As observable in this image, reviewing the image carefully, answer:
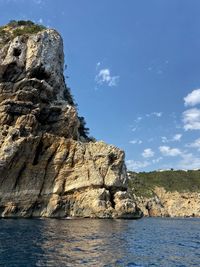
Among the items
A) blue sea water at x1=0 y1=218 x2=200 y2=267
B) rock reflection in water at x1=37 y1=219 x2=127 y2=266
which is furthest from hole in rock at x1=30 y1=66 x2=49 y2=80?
blue sea water at x1=0 y1=218 x2=200 y2=267

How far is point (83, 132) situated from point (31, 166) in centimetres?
4231

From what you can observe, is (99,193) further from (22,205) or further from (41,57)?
(41,57)

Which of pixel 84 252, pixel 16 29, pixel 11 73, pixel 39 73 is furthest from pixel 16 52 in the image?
pixel 84 252

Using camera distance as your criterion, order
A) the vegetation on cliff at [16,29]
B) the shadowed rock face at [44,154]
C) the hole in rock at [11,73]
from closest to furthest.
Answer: the shadowed rock face at [44,154] → the hole in rock at [11,73] → the vegetation on cliff at [16,29]

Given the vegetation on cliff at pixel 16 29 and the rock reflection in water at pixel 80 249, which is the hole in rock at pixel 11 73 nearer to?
the vegetation on cliff at pixel 16 29

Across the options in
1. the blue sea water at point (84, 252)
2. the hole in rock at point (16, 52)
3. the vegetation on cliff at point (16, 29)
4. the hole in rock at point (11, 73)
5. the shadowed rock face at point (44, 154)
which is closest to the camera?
the blue sea water at point (84, 252)

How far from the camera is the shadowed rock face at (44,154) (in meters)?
67.6

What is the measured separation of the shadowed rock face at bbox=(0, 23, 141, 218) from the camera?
6762 cm

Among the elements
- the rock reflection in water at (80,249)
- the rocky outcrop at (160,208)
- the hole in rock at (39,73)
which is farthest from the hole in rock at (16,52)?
the rocky outcrop at (160,208)

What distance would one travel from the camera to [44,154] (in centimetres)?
7188

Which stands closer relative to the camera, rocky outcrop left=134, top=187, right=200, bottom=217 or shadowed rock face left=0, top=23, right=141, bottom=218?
shadowed rock face left=0, top=23, right=141, bottom=218

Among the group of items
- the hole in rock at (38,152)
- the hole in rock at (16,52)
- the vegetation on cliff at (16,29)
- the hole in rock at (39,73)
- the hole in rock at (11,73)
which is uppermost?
the vegetation on cliff at (16,29)

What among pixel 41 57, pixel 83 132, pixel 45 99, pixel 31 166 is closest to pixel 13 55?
pixel 41 57

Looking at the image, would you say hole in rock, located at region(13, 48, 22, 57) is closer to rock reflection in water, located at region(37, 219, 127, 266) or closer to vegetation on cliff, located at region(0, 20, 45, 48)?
vegetation on cliff, located at region(0, 20, 45, 48)
